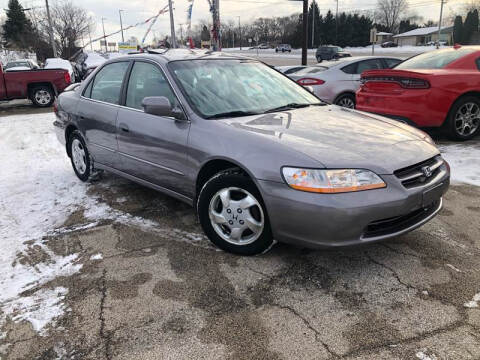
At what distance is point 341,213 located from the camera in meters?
2.52

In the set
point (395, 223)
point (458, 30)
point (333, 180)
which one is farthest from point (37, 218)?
point (458, 30)

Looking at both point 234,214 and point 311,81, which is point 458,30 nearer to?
point 311,81

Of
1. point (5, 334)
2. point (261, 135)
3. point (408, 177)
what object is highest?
point (261, 135)

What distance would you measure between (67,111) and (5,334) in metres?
3.32

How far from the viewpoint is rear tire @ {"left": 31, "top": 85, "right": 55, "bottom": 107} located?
12883mm

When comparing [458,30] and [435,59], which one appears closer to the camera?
[435,59]

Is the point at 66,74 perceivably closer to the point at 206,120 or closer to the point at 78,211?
the point at 78,211

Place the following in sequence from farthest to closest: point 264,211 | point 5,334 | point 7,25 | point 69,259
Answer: point 7,25 < point 69,259 < point 264,211 < point 5,334

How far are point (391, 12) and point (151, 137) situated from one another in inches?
4557

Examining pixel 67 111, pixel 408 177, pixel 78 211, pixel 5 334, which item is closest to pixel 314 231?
pixel 408 177

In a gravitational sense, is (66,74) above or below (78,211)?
above

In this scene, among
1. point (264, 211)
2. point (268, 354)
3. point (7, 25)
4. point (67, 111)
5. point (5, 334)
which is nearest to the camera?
point (268, 354)

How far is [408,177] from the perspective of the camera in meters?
2.75

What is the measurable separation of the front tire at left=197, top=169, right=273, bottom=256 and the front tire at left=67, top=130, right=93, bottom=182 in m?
2.37
